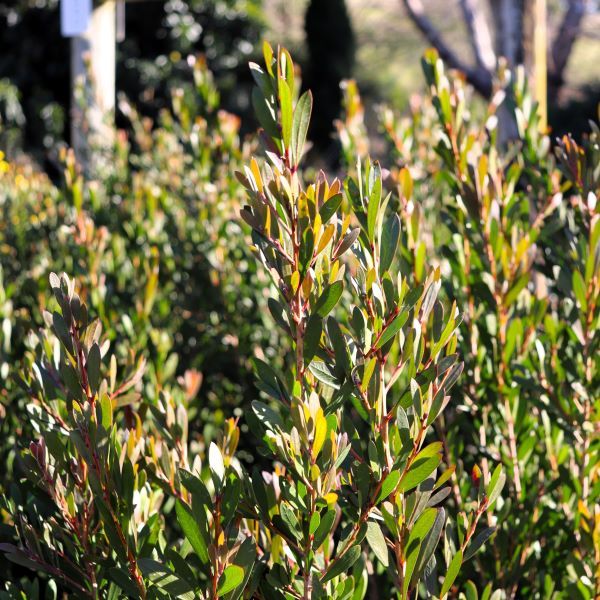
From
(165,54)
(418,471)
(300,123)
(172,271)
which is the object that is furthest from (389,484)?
(165,54)

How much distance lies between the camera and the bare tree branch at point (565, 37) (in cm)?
714

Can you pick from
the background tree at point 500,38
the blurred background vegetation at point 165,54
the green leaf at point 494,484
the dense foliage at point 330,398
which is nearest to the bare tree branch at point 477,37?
the background tree at point 500,38

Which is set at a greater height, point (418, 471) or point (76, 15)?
point (76, 15)

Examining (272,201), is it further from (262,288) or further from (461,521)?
(262,288)

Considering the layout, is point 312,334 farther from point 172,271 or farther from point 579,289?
point 172,271

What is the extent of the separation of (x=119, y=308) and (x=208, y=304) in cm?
38

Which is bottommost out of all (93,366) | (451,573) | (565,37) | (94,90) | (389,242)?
(451,573)

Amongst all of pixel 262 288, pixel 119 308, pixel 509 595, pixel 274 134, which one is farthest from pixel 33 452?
pixel 262 288

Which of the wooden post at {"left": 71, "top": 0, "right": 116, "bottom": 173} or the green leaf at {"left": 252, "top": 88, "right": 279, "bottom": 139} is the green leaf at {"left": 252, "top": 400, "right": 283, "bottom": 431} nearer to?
the green leaf at {"left": 252, "top": 88, "right": 279, "bottom": 139}

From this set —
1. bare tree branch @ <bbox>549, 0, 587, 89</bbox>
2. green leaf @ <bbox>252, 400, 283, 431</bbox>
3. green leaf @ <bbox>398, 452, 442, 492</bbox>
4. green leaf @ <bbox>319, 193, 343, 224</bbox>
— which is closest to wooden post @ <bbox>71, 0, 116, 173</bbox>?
green leaf @ <bbox>319, 193, 343, 224</bbox>

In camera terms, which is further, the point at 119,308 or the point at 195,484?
the point at 119,308

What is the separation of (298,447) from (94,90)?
3.33m

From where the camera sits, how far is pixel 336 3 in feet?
48.9

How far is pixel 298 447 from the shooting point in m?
1.02
